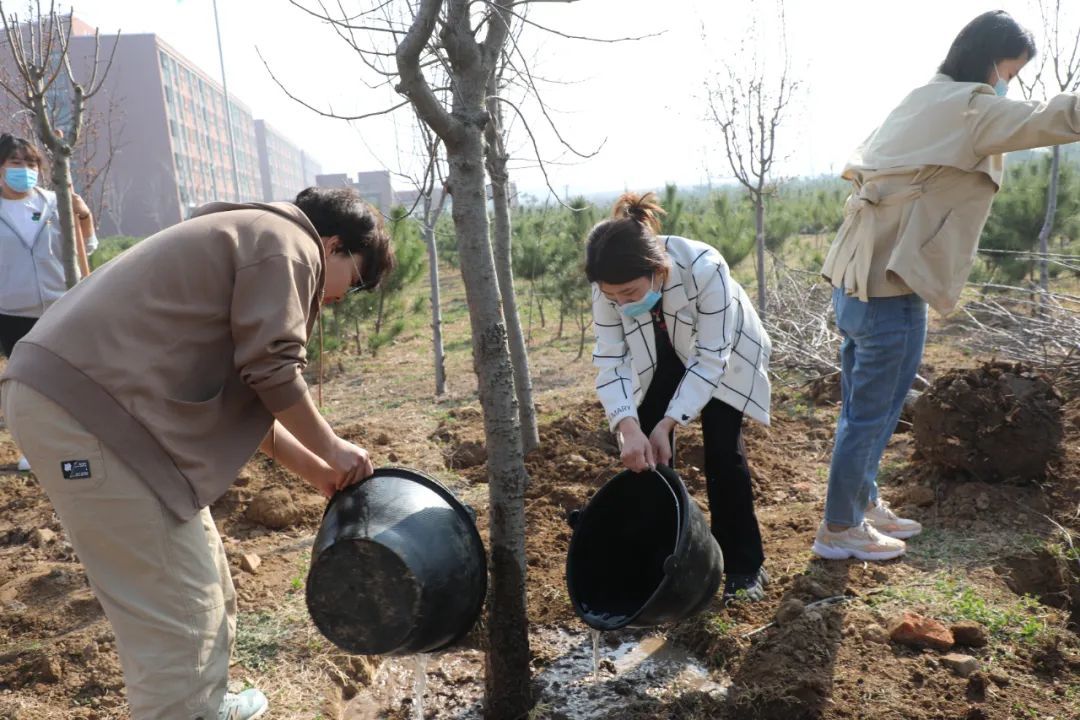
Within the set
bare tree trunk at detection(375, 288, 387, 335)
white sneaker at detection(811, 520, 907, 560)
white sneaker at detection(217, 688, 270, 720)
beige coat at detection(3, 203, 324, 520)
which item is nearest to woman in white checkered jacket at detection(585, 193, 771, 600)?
white sneaker at detection(811, 520, 907, 560)

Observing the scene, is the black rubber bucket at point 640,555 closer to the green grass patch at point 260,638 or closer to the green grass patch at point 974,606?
the green grass patch at point 974,606

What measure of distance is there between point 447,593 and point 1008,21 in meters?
2.30

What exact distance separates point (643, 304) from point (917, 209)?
3.09 ft

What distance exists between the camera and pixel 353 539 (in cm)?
159

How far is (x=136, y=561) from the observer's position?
1475 millimetres

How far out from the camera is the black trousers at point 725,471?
7.93 feet

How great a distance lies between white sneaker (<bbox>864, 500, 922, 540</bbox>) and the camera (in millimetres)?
2928

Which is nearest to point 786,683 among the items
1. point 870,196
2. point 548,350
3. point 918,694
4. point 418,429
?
point 918,694

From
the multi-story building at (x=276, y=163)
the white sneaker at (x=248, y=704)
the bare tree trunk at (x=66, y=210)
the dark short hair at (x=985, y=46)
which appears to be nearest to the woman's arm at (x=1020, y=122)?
the dark short hair at (x=985, y=46)

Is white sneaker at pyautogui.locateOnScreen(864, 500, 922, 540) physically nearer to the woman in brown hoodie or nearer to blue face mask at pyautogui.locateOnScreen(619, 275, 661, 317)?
blue face mask at pyautogui.locateOnScreen(619, 275, 661, 317)

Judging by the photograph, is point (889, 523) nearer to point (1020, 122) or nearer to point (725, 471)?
point (725, 471)

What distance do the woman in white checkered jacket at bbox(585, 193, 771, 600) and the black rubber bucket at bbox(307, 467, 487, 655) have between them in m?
0.62

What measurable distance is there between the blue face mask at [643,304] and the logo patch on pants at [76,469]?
1425 mm

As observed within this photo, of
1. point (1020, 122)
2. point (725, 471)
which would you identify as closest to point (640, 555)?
point (725, 471)
